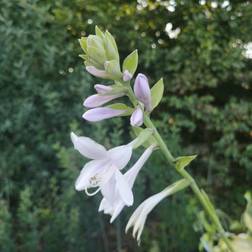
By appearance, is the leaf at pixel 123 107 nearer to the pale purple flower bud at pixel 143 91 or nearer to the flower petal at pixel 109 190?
the pale purple flower bud at pixel 143 91

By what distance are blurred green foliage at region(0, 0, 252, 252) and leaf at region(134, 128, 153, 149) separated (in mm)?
1964

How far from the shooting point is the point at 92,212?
3346mm

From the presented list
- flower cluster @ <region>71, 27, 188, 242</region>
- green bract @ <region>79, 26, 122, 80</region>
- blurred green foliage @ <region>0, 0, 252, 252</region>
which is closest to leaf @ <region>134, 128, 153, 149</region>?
flower cluster @ <region>71, 27, 188, 242</region>

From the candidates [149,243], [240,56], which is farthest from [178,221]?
[240,56]

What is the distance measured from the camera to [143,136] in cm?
110

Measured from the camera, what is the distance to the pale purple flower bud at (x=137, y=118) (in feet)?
3.50

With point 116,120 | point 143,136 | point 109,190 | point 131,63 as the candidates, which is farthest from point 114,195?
point 116,120

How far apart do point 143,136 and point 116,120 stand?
234 centimetres

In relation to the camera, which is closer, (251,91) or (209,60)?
(209,60)

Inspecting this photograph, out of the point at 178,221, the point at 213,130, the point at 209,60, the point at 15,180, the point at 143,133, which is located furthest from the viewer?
the point at 213,130

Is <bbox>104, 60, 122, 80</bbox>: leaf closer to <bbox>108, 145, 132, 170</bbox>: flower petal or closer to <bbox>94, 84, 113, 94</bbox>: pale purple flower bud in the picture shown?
<bbox>94, 84, 113, 94</bbox>: pale purple flower bud

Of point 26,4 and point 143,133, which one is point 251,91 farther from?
point 143,133

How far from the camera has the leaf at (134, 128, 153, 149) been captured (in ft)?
3.60

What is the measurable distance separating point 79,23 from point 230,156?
1287mm
